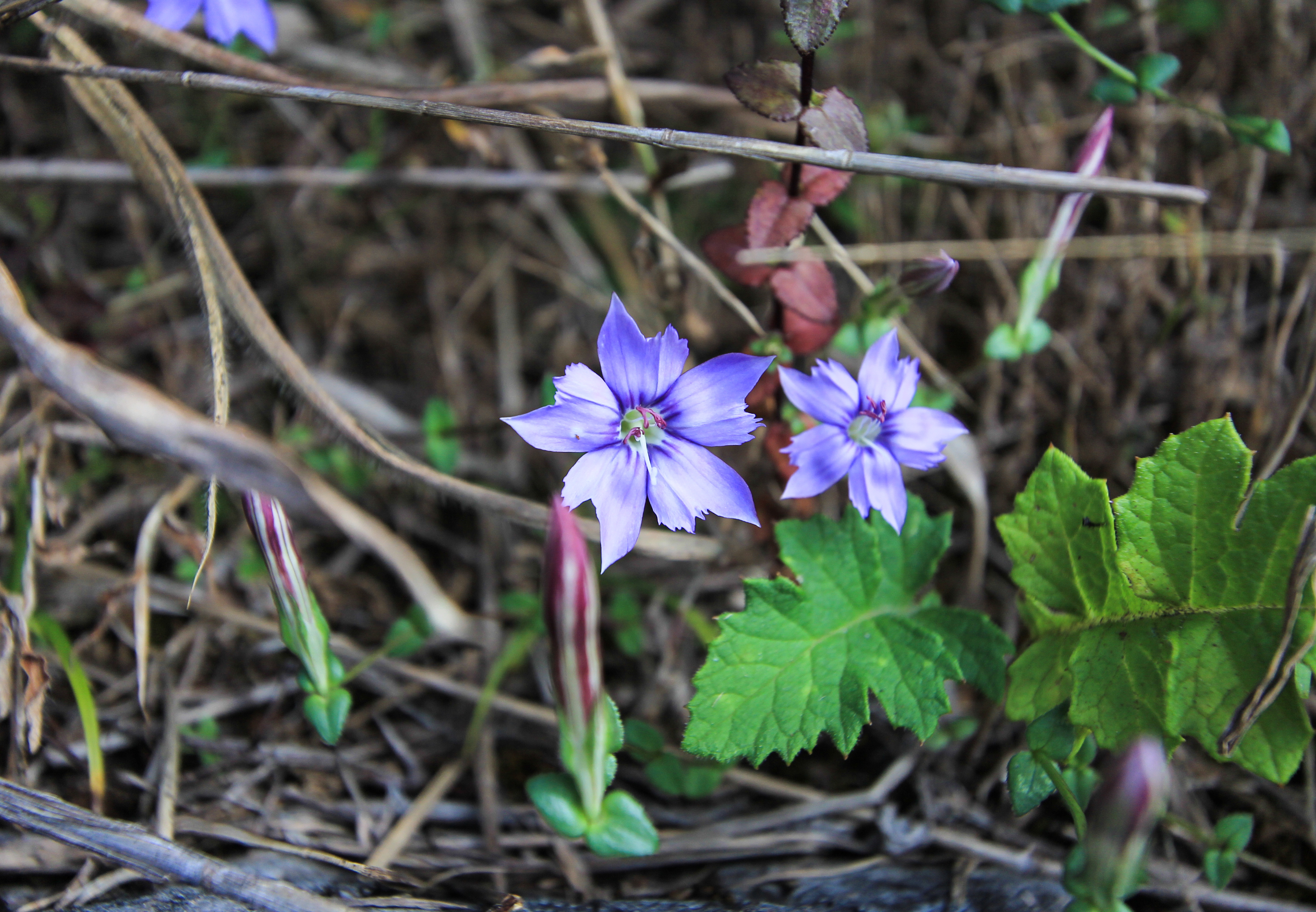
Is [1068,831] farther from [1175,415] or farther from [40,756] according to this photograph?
[40,756]

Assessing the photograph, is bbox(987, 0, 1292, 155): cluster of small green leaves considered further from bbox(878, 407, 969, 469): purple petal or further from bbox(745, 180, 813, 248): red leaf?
bbox(878, 407, 969, 469): purple petal

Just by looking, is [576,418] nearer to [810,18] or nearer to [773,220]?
[773,220]

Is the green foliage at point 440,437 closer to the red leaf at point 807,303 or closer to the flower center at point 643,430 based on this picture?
the flower center at point 643,430

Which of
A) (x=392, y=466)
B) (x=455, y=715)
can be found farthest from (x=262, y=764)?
(x=392, y=466)

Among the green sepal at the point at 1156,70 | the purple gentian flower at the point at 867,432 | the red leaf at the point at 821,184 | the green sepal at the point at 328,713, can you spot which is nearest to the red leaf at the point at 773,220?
the red leaf at the point at 821,184

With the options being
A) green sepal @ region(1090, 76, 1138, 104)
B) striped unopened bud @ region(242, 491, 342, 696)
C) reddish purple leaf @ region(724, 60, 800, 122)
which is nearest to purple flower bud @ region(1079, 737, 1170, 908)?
reddish purple leaf @ region(724, 60, 800, 122)

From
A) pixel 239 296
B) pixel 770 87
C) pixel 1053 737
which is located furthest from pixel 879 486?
pixel 239 296
